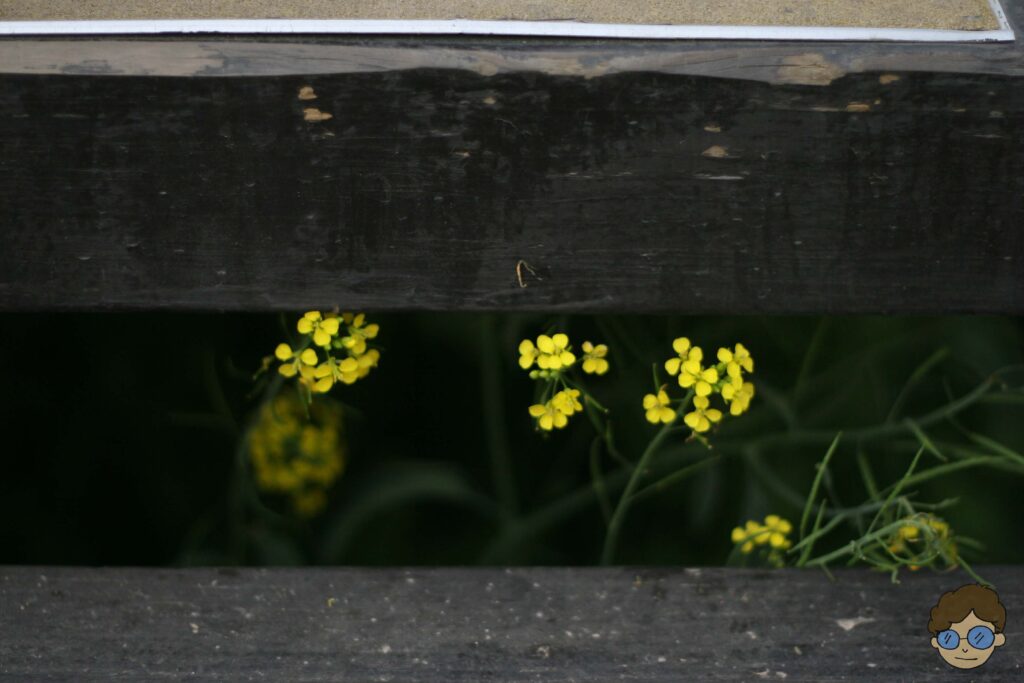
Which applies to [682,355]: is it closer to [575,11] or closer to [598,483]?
[598,483]

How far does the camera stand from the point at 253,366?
134 centimetres

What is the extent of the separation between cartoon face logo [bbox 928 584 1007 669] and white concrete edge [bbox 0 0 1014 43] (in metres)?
0.58

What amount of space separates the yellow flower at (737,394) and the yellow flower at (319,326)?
1.42 feet

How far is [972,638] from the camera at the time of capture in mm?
911

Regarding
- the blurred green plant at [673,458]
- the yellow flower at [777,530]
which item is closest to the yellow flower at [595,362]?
the blurred green plant at [673,458]

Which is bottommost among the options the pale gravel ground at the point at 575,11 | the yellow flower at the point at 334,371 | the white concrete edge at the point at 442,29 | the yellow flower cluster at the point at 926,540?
the yellow flower cluster at the point at 926,540

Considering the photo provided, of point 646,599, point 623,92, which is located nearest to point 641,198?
point 623,92

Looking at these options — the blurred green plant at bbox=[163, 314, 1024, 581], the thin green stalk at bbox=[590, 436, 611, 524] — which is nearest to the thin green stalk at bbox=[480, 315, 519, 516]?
the blurred green plant at bbox=[163, 314, 1024, 581]

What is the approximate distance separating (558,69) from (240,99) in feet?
0.97

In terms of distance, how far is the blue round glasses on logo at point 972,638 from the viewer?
0.91 meters

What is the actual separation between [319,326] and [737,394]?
18.5 inches

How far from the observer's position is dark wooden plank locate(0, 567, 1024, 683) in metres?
0.90

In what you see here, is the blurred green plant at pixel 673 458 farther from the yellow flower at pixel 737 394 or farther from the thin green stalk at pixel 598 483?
the yellow flower at pixel 737 394

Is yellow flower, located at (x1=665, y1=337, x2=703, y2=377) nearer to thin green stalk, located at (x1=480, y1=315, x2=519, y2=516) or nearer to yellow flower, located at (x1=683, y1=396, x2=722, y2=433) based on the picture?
yellow flower, located at (x1=683, y1=396, x2=722, y2=433)
